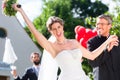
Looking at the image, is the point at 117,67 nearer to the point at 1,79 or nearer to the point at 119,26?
the point at 119,26

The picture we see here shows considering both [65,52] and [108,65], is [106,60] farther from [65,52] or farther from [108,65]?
[65,52]

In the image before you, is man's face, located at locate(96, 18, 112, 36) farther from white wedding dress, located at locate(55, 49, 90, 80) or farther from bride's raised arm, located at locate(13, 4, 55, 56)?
bride's raised arm, located at locate(13, 4, 55, 56)

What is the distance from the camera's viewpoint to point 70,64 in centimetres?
586

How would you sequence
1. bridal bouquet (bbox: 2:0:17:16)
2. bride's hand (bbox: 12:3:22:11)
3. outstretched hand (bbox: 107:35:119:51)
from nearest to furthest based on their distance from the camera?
bride's hand (bbox: 12:3:22:11), outstretched hand (bbox: 107:35:119:51), bridal bouquet (bbox: 2:0:17:16)

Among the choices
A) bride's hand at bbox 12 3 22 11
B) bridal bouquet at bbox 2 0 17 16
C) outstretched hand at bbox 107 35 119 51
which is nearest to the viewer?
bride's hand at bbox 12 3 22 11

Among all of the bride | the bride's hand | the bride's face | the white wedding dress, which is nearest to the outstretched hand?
the bride

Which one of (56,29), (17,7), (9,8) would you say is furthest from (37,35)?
(9,8)

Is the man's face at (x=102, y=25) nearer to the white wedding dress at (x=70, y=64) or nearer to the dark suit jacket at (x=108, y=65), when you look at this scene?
the dark suit jacket at (x=108, y=65)

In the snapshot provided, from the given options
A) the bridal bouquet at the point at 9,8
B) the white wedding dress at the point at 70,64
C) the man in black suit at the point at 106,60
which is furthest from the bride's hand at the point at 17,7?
the man in black suit at the point at 106,60

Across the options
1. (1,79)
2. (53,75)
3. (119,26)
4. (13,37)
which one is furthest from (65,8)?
(53,75)

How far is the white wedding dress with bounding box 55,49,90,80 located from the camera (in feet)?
19.1

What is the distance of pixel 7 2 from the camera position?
19.2 ft

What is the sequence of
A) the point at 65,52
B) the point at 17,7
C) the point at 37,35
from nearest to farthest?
the point at 17,7 → the point at 37,35 → the point at 65,52

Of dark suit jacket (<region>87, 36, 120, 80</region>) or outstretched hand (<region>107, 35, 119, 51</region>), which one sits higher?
outstretched hand (<region>107, 35, 119, 51</region>)
